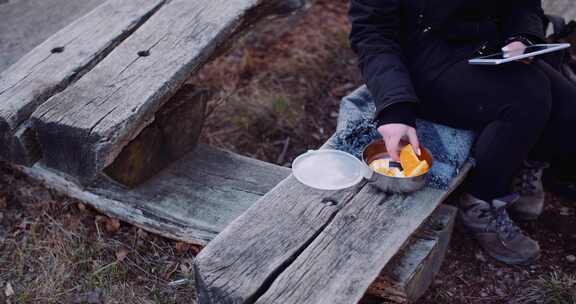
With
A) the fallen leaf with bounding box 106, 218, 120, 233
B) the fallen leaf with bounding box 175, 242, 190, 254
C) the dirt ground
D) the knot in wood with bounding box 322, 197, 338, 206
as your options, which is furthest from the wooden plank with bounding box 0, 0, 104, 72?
the knot in wood with bounding box 322, 197, 338, 206

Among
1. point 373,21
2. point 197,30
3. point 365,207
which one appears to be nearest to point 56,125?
point 197,30

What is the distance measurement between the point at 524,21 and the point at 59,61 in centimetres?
194

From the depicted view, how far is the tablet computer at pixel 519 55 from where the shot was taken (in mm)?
2260

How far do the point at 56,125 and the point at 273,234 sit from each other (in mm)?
866

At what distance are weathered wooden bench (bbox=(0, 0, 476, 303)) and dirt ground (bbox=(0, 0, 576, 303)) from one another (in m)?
0.13

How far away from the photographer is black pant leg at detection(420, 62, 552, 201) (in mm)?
2342

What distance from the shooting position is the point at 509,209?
2883 mm

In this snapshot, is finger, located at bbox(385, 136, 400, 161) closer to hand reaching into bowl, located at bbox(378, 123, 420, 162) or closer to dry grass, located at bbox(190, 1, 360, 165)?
hand reaching into bowl, located at bbox(378, 123, 420, 162)

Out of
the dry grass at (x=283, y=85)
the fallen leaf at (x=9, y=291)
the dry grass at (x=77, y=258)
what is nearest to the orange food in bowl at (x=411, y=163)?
the dry grass at (x=77, y=258)

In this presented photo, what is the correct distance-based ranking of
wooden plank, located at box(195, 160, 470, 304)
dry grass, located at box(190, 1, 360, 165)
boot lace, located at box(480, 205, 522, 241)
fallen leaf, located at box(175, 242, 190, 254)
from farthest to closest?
dry grass, located at box(190, 1, 360, 165)
fallen leaf, located at box(175, 242, 190, 254)
boot lace, located at box(480, 205, 522, 241)
wooden plank, located at box(195, 160, 470, 304)

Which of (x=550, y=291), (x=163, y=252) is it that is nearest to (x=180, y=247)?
(x=163, y=252)

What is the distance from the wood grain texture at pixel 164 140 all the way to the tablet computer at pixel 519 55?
4.15 feet

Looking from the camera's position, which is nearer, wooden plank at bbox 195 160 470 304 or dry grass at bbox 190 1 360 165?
wooden plank at bbox 195 160 470 304

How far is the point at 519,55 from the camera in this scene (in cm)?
233
